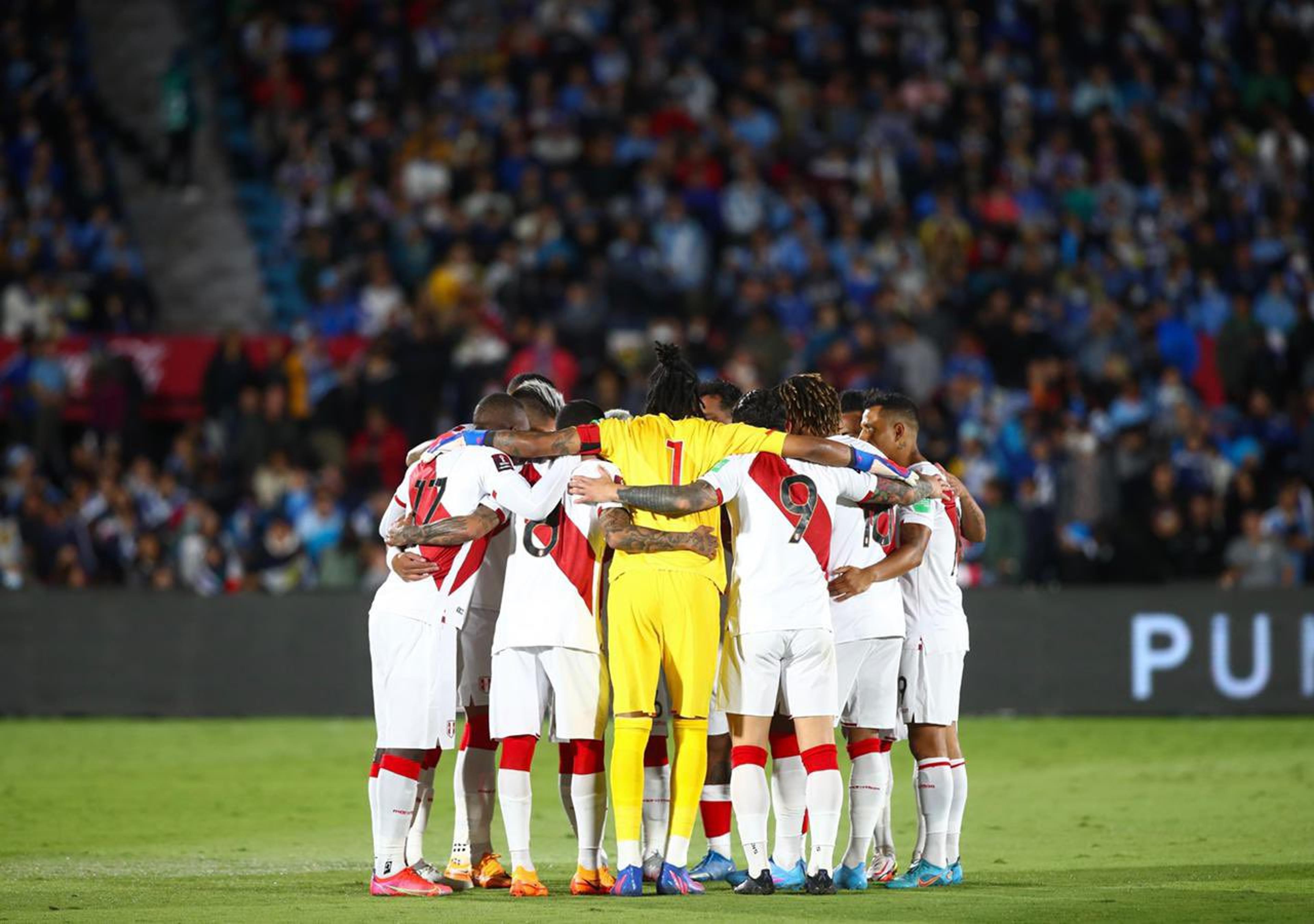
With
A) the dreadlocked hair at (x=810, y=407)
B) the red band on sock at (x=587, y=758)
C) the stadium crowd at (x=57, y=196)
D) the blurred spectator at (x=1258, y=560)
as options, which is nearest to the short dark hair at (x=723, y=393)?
the dreadlocked hair at (x=810, y=407)

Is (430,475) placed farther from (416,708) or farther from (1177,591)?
(1177,591)

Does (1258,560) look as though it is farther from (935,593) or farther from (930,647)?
(930,647)

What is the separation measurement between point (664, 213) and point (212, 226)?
6.76m

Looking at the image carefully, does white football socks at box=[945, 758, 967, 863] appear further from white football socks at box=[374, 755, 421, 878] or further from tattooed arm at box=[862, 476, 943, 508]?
white football socks at box=[374, 755, 421, 878]

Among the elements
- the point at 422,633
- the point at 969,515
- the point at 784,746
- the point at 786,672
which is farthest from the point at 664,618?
the point at 969,515

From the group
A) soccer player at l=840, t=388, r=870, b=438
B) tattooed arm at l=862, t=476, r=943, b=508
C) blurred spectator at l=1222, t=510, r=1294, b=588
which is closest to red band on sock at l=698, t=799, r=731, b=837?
tattooed arm at l=862, t=476, r=943, b=508

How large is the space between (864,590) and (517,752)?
1.83 m

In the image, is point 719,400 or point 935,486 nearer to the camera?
point 935,486

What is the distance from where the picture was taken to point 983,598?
17.7m

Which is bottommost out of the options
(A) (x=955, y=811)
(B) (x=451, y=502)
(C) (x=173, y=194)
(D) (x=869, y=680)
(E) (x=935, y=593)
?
(A) (x=955, y=811)

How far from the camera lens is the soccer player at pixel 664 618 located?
8.60 metres

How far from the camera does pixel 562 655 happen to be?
28.9 ft

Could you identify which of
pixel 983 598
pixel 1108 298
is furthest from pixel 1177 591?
pixel 1108 298

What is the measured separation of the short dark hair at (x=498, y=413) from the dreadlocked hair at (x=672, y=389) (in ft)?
2.22
